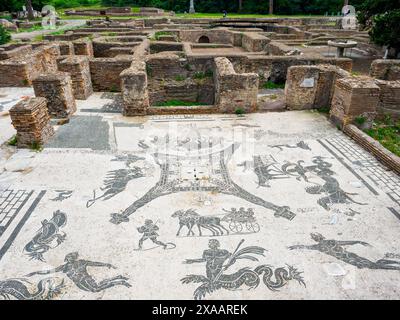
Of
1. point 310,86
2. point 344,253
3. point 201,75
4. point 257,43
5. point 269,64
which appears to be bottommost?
point 344,253

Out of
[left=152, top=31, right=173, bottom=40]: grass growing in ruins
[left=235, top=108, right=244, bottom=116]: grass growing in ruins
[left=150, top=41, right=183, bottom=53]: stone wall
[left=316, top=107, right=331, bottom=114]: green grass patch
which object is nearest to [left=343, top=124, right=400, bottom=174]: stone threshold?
[left=316, top=107, right=331, bottom=114]: green grass patch

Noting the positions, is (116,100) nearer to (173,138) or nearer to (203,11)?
(173,138)

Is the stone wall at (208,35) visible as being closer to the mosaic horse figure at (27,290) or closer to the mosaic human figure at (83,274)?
the mosaic human figure at (83,274)

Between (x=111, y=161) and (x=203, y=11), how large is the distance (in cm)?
3861

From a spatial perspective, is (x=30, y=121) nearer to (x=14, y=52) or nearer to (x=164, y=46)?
(x=14, y=52)

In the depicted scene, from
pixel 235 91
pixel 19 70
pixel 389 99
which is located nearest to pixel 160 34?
pixel 19 70

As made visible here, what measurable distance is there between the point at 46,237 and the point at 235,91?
17.5ft

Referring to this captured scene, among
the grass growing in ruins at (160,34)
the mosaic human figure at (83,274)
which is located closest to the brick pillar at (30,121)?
the mosaic human figure at (83,274)

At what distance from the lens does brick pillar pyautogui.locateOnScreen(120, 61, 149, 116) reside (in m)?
7.51

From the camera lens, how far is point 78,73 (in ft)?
29.3

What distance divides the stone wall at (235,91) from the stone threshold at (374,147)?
7.40ft

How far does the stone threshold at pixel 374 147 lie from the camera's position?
5484 millimetres
